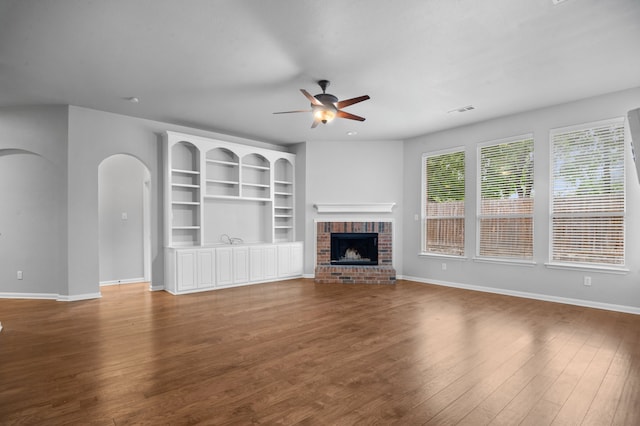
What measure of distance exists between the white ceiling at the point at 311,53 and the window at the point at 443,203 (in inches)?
51.8

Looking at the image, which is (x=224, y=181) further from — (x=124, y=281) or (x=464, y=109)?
(x=464, y=109)

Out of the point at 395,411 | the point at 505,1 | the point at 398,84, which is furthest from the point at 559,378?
the point at 398,84

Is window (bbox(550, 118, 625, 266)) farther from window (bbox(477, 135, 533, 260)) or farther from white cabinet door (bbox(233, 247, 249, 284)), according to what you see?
white cabinet door (bbox(233, 247, 249, 284))

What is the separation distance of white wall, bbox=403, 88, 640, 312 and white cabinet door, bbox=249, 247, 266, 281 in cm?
286

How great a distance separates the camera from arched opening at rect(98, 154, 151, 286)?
610cm

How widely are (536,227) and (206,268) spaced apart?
5262 millimetres

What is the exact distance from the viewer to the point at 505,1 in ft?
8.41

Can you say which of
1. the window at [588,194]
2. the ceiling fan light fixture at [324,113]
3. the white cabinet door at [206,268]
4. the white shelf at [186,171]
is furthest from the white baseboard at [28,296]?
the window at [588,194]

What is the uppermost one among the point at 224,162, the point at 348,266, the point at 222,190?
the point at 224,162

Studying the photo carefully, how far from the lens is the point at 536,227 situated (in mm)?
5082

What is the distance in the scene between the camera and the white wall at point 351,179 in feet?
22.8

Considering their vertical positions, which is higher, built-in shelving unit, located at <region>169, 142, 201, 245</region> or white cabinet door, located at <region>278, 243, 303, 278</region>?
built-in shelving unit, located at <region>169, 142, 201, 245</region>

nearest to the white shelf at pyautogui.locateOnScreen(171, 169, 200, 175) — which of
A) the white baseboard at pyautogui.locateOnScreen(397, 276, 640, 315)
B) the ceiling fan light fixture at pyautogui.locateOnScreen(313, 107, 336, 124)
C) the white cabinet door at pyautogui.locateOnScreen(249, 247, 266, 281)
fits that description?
the white cabinet door at pyautogui.locateOnScreen(249, 247, 266, 281)

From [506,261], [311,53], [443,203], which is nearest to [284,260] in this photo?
[443,203]
